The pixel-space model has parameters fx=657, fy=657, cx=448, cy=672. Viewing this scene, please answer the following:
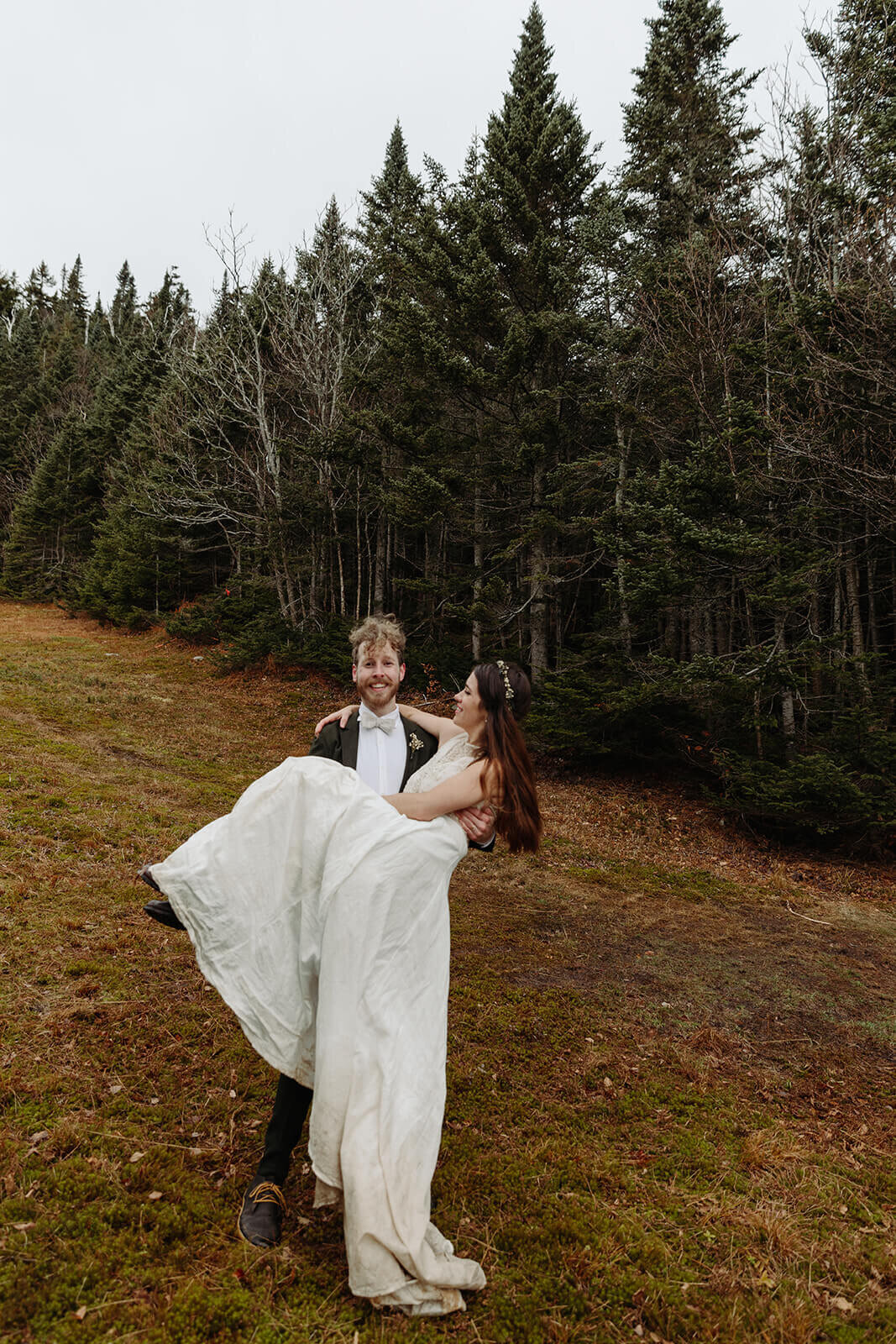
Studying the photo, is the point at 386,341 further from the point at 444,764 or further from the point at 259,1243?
the point at 259,1243

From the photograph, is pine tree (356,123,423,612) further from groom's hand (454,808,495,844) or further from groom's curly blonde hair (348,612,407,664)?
groom's hand (454,808,495,844)

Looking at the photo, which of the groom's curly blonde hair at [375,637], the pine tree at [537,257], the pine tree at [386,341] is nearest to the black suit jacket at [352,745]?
the groom's curly blonde hair at [375,637]

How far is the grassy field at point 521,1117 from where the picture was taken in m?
2.21

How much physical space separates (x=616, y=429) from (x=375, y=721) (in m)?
11.0

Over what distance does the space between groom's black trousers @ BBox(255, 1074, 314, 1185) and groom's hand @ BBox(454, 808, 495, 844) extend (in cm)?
113

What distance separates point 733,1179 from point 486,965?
2.45 m

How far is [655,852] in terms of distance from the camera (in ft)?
29.6

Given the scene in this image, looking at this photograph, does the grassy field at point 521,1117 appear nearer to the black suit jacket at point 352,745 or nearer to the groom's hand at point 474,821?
the groom's hand at point 474,821

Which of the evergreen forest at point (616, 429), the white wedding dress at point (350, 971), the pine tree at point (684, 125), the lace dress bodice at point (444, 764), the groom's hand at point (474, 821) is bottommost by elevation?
the white wedding dress at point (350, 971)

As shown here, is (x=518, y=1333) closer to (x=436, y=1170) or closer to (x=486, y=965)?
(x=436, y=1170)

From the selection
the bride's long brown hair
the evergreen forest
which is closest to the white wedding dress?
the bride's long brown hair

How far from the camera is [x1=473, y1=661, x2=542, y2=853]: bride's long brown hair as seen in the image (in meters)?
2.57

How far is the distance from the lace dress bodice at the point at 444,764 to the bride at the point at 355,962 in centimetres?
11

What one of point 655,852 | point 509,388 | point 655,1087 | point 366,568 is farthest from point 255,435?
point 655,1087
